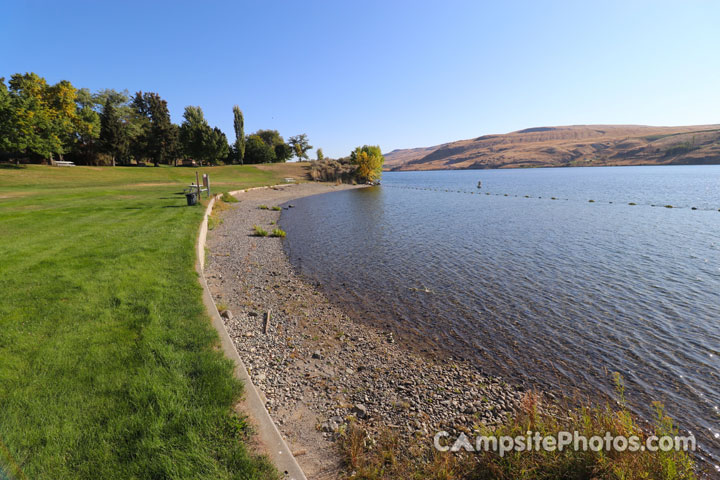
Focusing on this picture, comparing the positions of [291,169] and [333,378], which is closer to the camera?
[333,378]

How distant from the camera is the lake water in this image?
8.10 meters

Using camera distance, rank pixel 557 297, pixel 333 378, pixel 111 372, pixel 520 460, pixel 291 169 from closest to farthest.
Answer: pixel 520 460 < pixel 111 372 < pixel 333 378 < pixel 557 297 < pixel 291 169

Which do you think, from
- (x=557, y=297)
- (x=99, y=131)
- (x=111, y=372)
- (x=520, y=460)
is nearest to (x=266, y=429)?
(x=111, y=372)

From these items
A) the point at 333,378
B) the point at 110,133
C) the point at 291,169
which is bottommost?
the point at 333,378

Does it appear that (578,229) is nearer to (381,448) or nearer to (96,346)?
(381,448)

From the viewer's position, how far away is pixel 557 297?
42.0 feet

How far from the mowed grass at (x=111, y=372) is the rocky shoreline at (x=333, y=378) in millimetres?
1381

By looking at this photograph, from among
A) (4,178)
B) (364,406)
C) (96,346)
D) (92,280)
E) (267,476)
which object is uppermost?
(4,178)

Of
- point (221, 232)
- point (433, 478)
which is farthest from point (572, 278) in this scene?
point (221, 232)

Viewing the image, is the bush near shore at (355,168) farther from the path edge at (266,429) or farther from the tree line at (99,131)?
the path edge at (266,429)

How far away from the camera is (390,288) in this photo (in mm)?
14016

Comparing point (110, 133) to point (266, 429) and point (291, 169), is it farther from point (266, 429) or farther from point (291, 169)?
point (266, 429)

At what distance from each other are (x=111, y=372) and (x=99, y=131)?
3176 inches

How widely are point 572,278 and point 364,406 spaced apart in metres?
13.5
